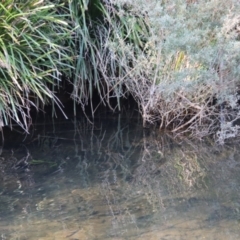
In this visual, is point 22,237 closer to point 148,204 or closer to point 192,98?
point 148,204

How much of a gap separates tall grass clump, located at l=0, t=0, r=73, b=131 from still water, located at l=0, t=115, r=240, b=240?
1.29 feet

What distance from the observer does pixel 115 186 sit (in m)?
2.82

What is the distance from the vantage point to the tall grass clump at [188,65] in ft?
10.6

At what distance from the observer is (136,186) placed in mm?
2828

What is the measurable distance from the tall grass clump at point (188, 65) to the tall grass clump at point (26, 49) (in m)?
0.46

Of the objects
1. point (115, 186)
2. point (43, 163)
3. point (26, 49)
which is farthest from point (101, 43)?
point (115, 186)

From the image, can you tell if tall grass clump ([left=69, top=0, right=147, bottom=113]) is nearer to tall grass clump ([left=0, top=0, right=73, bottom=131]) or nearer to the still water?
tall grass clump ([left=0, top=0, right=73, bottom=131])

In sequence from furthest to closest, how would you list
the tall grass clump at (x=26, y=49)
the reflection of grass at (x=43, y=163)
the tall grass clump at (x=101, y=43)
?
the tall grass clump at (x=101, y=43), the tall grass clump at (x=26, y=49), the reflection of grass at (x=43, y=163)

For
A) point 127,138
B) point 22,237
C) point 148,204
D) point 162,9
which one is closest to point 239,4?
point 162,9

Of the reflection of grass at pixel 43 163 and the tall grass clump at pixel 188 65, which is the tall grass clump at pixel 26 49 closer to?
the reflection of grass at pixel 43 163

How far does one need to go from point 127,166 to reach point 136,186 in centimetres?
34

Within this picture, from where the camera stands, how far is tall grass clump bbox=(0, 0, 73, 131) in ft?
10.8

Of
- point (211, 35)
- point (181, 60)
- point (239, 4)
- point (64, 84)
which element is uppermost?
point (239, 4)

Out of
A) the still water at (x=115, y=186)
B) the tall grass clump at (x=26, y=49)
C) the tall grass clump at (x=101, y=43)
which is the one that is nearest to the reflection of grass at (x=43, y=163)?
the still water at (x=115, y=186)
